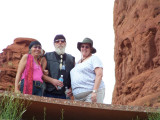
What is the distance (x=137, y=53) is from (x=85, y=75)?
10.6 m

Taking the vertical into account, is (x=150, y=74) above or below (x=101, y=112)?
above

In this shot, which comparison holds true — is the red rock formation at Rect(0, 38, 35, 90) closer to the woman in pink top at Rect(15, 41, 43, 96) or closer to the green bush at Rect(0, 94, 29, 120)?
the woman in pink top at Rect(15, 41, 43, 96)

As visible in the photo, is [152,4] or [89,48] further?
[152,4]

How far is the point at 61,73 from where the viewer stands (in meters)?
7.79

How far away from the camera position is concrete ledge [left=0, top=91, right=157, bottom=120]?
5.61 meters

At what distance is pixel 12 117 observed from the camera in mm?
5074

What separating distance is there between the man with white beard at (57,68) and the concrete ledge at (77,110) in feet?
4.98

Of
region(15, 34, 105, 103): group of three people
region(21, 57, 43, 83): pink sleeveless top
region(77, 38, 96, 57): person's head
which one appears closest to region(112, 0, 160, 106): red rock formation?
region(77, 38, 96, 57): person's head

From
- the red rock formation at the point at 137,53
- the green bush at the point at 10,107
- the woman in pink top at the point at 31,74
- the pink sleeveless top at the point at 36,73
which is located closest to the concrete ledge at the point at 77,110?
the green bush at the point at 10,107

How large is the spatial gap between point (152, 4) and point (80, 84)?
35.1 feet

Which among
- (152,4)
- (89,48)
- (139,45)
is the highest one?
(152,4)

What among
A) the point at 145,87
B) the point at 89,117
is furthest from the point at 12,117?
the point at 145,87

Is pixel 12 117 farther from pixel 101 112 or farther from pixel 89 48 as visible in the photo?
pixel 89 48

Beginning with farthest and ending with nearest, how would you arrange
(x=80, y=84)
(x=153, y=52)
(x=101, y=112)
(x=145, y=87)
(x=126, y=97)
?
1. (x=126, y=97)
2. (x=153, y=52)
3. (x=145, y=87)
4. (x=80, y=84)
5. (x=101, y=112)
